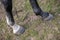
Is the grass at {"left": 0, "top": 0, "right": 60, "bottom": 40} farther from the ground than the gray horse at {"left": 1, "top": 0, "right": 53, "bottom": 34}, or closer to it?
closer to it

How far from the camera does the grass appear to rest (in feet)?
7.98

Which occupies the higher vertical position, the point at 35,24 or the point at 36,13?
the point at 36,13

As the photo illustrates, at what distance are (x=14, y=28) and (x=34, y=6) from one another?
375 mm

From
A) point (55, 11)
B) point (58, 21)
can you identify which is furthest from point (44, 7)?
point (58, 21)

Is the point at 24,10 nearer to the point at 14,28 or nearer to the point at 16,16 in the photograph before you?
the point at 16,16

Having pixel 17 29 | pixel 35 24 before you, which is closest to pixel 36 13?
pixel 35 24

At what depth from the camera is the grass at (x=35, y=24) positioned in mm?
2434

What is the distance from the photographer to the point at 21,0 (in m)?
3.05

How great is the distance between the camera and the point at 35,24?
8.48ft

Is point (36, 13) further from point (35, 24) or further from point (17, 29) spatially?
point (17, 29)

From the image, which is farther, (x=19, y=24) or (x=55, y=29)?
(x=19, y=24)

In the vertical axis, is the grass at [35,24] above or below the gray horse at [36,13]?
below

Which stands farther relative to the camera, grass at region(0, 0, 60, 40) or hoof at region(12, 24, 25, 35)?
hoof at region(12, 24, 25, 35)

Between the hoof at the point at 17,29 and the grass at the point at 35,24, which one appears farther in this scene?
the hoof at the point at 17,29
